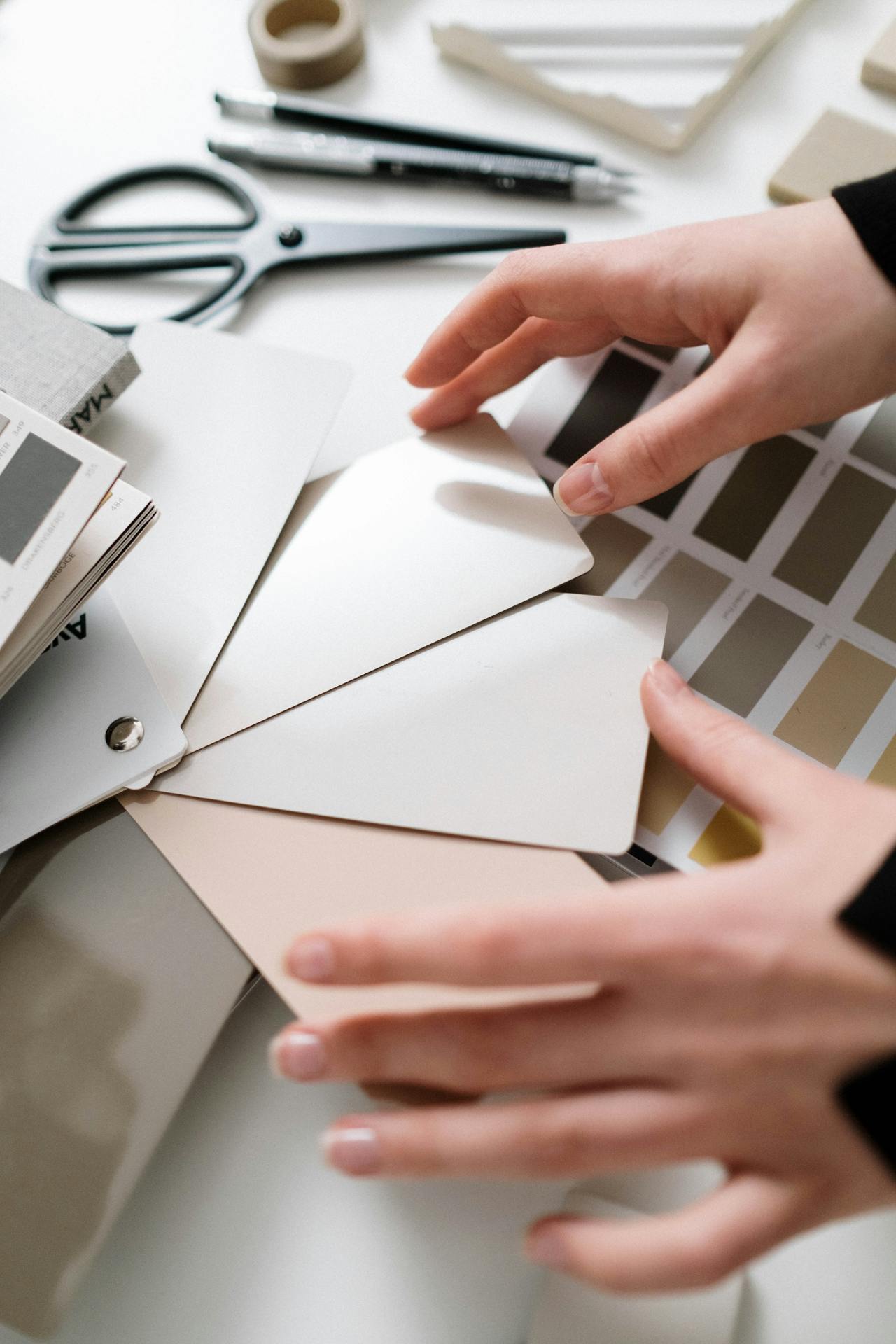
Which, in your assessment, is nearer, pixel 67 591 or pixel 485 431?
pixel 67 591

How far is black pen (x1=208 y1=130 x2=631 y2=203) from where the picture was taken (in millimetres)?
855

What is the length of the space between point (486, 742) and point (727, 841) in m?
0.16

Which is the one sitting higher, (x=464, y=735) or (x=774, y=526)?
(x=774, y=526)

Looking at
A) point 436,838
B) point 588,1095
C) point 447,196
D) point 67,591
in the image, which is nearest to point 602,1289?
point 588,1095

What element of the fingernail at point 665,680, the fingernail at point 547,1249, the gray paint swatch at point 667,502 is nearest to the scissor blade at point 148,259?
the gray paint swatch at point 667,502

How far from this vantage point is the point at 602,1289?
0.50 metres

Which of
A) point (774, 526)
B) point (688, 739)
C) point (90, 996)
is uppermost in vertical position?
point (774, 526)

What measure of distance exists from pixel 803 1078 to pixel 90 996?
0.40 m

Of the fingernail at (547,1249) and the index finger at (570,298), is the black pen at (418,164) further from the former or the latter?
the fingernail at (547,1249)

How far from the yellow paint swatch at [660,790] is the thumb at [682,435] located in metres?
0.18

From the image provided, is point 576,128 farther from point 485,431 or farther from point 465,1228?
point 465,1228

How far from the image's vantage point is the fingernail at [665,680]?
2.03 ft

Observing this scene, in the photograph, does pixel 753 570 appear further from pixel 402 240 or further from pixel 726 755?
pixel 402 240

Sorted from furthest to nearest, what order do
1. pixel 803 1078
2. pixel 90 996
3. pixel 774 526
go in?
pixel 774 526
pixel 90 996
pixel 803 1078
